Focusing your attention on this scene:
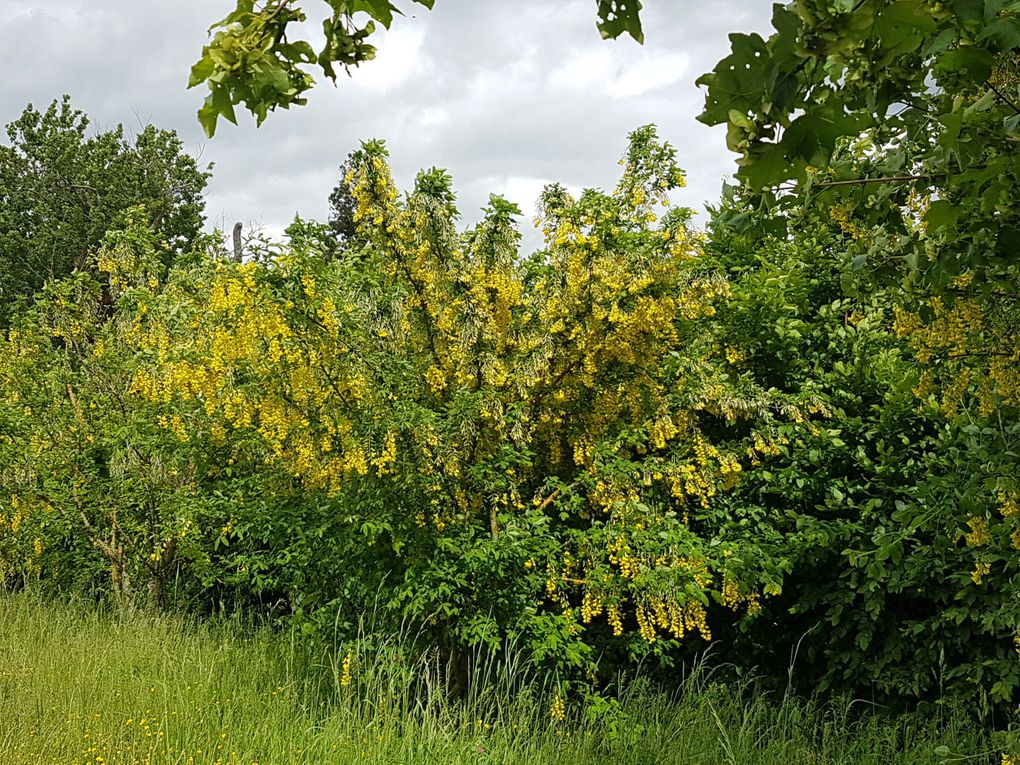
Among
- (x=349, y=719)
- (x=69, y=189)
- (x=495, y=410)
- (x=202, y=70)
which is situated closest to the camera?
(x=202, y=70)

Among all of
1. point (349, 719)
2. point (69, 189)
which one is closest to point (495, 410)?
point (349, 719)

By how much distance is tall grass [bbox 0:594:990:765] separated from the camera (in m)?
3.51

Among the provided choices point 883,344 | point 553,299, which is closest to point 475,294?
point 553,299

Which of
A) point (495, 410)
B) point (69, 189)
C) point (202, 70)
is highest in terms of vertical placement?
point (69, 189)

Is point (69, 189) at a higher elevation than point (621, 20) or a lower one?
higher

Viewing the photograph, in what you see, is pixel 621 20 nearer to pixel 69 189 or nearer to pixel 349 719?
pixel 349 719

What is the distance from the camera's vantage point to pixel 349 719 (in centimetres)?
393

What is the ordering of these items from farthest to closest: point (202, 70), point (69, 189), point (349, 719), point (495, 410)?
1. point (69, 189)
2. point (495, 410)
3. point (349, 719)
4. point (202, 70)

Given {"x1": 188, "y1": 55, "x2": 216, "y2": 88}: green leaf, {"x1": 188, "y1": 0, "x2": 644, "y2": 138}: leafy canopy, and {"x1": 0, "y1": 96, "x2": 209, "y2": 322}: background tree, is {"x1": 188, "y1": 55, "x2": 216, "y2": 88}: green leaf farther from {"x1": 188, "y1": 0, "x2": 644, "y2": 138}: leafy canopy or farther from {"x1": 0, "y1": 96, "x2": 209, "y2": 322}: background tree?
{"x1": 0, "y1": 96, "x2": 209, "y2": 322}: background tree

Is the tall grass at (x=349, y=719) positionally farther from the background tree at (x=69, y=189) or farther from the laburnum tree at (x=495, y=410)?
the background tree at (x=69, y=189)

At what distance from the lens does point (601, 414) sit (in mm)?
4609

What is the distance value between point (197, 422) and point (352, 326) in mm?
1980

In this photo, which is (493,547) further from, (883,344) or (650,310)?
(883,344)

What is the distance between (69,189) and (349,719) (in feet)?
58.9
